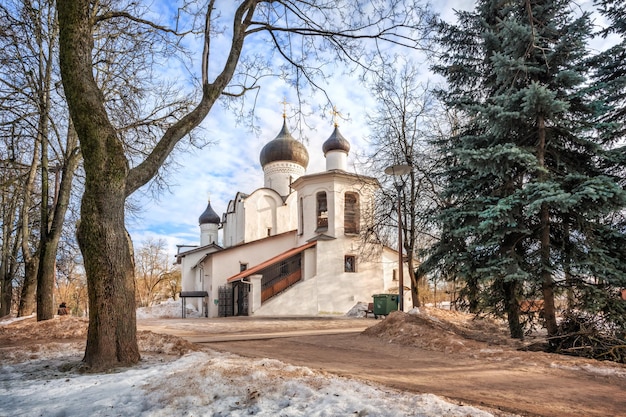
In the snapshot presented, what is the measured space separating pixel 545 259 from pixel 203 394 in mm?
7456

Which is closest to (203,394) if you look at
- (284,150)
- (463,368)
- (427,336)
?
(463,368)

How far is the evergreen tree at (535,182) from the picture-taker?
820cm

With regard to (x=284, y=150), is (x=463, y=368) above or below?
below

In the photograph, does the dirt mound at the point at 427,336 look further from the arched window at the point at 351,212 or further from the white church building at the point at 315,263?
the arched window at the point at 351,212

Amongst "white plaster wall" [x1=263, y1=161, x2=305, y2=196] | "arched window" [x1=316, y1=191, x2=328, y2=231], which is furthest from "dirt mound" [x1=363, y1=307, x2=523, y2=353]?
"white plaster wall" [x1=263, y1=161, x2=305, y2=196]

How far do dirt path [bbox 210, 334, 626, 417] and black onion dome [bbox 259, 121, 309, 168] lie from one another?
1121 inches

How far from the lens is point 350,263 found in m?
26.7

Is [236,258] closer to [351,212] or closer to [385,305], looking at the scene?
[351,212]

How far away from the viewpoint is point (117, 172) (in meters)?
5.93

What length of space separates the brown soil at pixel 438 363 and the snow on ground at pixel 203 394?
801 mm

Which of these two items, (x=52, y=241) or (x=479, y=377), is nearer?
(x=479, y=377)

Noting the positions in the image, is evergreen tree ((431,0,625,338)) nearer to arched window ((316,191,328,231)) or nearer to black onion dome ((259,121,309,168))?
arched window ((316,191,328,231))

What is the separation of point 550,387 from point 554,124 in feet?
20.5

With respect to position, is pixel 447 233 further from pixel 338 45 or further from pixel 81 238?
pixel 81 238
